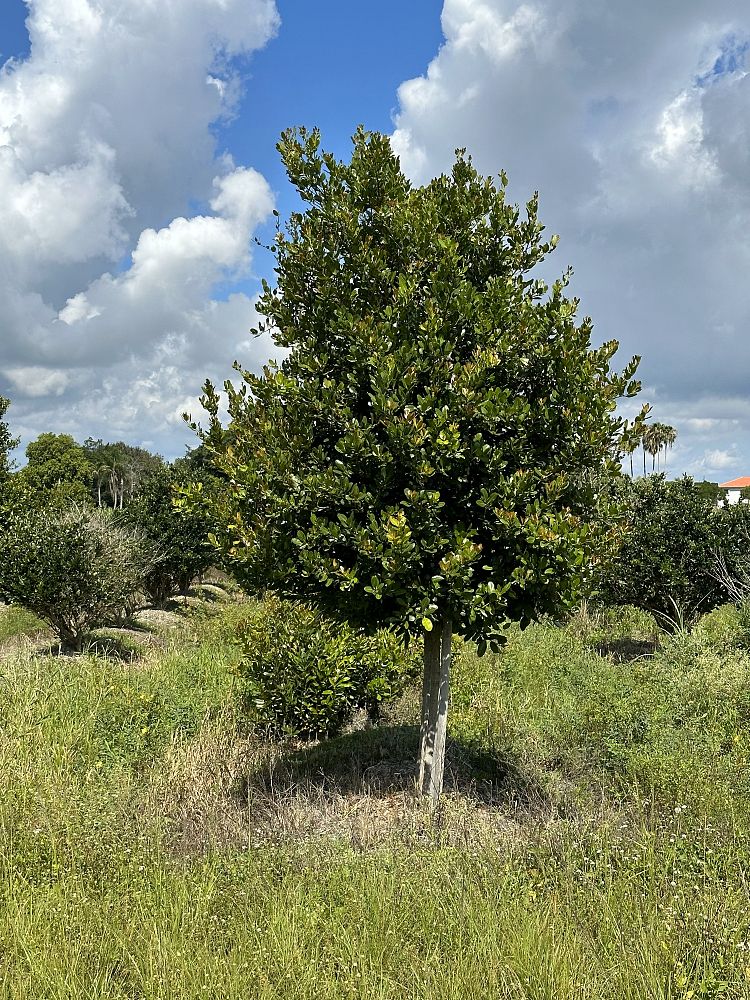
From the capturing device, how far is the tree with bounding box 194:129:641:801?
4.52 metres

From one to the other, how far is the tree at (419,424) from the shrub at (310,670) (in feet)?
7.31

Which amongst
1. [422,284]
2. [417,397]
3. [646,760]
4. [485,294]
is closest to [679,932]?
[646,760]

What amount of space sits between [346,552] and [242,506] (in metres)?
0.87

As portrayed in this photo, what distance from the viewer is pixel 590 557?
191 inches

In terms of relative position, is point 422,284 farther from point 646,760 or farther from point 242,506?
point 646,760

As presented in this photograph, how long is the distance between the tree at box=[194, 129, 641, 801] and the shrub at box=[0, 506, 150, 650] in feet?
29.9

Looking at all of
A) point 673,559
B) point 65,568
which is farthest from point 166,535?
point 673,559

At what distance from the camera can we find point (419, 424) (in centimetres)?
445

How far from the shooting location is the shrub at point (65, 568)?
41.6 feet

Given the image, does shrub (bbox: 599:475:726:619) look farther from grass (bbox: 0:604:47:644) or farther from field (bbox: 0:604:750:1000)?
grass (bbox: 0:604:47:644)

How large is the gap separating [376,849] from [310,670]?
3.07 metres

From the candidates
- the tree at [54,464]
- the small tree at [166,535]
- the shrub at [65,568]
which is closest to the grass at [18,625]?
the shrub at [65,568]

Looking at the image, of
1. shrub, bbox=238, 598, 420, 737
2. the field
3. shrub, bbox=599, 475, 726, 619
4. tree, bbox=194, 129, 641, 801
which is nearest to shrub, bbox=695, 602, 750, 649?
shrub, bbox=599, 475, 726, 619

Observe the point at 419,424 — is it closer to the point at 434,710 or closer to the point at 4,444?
the point at 434,710
